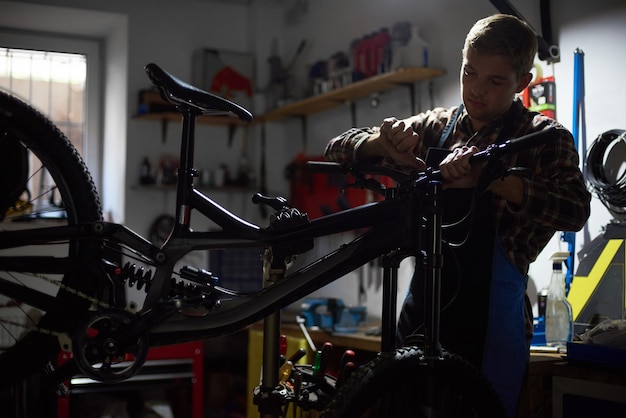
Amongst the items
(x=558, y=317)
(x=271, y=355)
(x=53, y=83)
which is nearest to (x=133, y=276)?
(x=271, y=355)

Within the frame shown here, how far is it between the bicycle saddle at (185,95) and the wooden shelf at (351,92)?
219 cm

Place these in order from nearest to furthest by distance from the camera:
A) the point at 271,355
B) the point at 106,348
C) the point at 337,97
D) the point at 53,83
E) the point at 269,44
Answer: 1. the point at 106,348
2. the point at 271,355
3. the point at 337,97
4. the point at 53,83
5. the point at 269,44

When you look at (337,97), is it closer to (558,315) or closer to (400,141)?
(558,315)

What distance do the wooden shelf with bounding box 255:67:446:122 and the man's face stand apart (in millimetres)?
1726

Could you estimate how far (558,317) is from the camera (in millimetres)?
2498

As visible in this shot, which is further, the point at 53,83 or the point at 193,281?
the point at 53,83

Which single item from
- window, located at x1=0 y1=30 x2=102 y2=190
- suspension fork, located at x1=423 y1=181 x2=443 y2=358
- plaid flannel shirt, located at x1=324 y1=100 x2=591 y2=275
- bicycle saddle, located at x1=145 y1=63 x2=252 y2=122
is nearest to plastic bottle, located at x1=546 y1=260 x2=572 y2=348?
plaid flannel shirt, located at x1=324 y1=100 x2=591 y2=275

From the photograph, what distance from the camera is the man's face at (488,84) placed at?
1609mm

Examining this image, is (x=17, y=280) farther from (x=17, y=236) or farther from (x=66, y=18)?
(x=66, y=18)

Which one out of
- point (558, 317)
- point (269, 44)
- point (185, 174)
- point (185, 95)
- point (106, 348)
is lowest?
point (558, 317)

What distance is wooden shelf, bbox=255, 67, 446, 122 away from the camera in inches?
135

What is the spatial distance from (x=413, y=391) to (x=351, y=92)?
2788mm

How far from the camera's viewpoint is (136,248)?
1217 mm

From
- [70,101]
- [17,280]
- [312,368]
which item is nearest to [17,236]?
[17,280]
